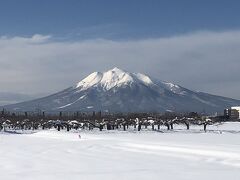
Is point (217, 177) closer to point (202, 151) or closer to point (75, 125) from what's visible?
point (202, 151)

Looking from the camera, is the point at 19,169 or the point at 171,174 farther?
the point at 19,169

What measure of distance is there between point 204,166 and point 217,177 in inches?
157

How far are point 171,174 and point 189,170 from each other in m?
1.51

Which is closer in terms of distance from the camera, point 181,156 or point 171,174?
point 171,174

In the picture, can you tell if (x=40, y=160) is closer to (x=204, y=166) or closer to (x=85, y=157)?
(x=85, y=157)

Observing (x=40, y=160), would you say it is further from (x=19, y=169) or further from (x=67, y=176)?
(x=67, y=176)

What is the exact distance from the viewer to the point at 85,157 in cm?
2730

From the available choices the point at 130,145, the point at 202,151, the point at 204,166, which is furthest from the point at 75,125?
the point at 204,166

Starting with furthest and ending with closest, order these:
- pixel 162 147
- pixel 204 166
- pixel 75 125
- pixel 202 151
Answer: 1. pixel 75 125
2. pixel 162 147
3. pixel 202 151
4. pixel 204 166

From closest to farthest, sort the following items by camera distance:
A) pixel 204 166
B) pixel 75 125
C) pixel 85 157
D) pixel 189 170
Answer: pixel 189 170 < pixel 204 166 < pixel 85 157 < pixel 75 125

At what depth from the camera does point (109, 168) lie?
2133 centimetres

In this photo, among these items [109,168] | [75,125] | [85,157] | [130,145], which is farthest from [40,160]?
[75,125]

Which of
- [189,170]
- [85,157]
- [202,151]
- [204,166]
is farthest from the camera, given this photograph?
[202,151]

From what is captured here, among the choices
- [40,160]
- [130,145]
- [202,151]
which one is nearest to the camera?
[40,160]
